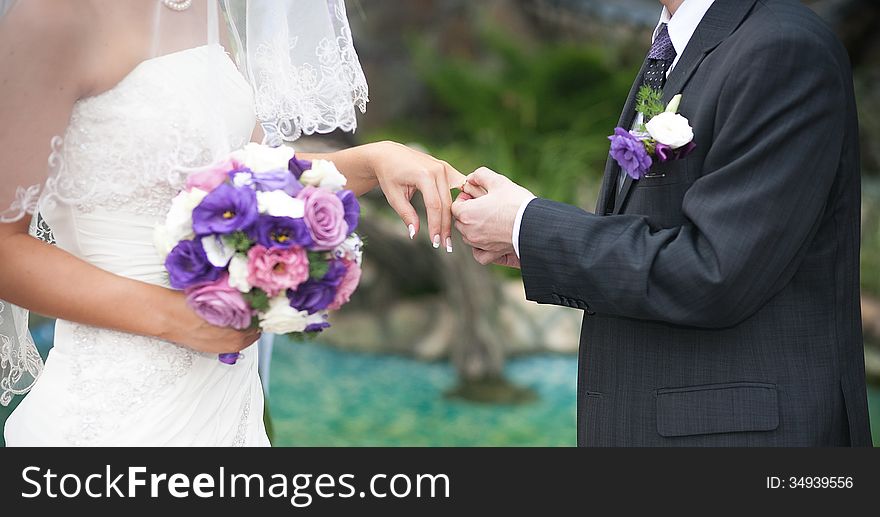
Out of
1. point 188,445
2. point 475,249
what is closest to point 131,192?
point 188,445

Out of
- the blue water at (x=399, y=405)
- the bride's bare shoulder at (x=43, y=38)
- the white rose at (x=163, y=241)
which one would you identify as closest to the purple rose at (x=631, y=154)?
the white rose at (x=163, y=241)

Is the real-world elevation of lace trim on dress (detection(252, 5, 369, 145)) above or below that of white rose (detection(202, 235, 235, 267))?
above

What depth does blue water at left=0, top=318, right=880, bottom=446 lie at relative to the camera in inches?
225

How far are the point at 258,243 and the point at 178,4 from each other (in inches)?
25.7

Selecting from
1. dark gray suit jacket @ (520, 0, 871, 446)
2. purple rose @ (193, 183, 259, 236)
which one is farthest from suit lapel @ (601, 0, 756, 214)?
purple rose @ (193, 183, 259, 236)

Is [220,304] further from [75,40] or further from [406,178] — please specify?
[406,178]

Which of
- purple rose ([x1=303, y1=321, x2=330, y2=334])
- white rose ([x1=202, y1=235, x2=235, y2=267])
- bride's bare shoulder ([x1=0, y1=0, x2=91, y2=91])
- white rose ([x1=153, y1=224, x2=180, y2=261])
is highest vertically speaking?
bride's bare shoulder ([x1=0, y1=0, x2=91, y2=91])

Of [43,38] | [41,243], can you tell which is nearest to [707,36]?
[43,38]

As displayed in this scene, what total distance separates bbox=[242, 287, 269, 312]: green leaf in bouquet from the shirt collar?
1057 mm

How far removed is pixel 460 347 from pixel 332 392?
0.95 meters

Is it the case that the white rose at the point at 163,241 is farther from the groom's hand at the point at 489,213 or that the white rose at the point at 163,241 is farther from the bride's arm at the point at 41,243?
the groom's hand at the point at 489,213

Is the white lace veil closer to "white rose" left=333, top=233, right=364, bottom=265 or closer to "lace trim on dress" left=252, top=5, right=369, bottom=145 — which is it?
"lace trim on dress" left=252, top=5, right=369, bottom=145

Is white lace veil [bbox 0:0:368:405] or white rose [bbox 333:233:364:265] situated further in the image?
white lace veil [bbox 0:0:368:405]

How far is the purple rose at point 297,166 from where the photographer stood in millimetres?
1821
